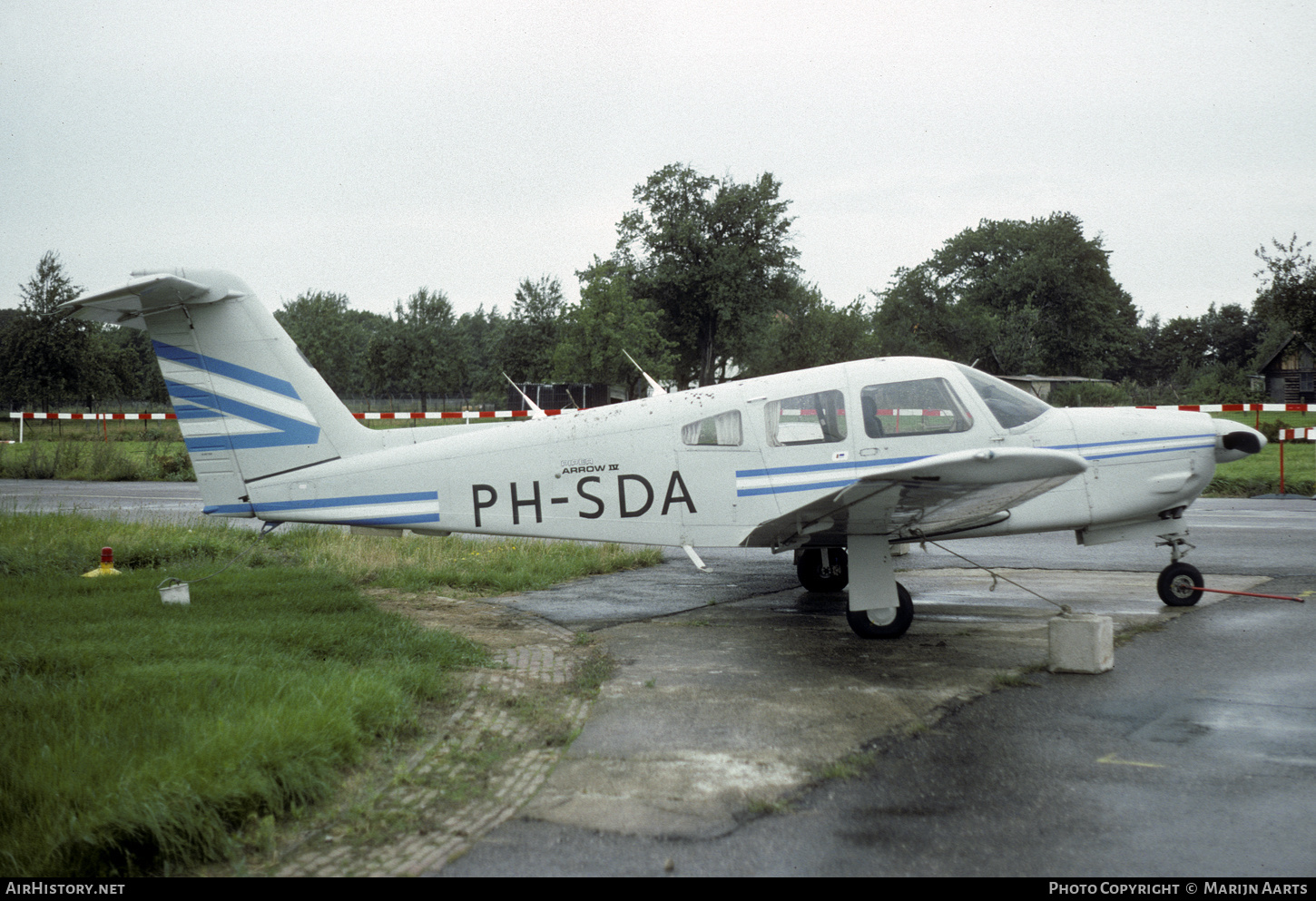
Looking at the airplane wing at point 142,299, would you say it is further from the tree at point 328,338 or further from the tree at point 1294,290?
the tree at point 328,338

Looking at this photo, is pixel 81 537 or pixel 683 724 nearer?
pixel 683 724

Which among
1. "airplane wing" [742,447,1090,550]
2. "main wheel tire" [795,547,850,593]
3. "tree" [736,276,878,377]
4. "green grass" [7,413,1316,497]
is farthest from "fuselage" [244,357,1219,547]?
"tree" [736,276,878,377]

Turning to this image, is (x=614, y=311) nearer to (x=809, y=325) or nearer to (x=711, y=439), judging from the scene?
(x=809, y=325)

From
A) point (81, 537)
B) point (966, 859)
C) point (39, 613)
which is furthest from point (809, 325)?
point (966, 859)

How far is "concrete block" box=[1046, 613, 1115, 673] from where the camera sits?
6.60 meters

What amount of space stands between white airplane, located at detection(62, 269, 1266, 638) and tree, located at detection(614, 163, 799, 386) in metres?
42.1

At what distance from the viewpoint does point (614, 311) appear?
3962cm

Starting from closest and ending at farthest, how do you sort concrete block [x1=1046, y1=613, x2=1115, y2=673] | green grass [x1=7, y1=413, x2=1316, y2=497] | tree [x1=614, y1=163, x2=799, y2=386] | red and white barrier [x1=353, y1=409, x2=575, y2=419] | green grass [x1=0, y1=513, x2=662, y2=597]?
concrete block [x1=1046, y1=613, x2=1115, y2=673] < green grass [x1=0, y1=513, x2=662, y2=597] < green grass [x1=7, y1=413, x2=1316, y2=497] < red and white barrier [x1=353, y1=409, x2=575, y2=419] < tree [x1=614, y1=163, x2=799, y2=386]

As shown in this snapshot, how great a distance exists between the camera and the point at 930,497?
6922mm

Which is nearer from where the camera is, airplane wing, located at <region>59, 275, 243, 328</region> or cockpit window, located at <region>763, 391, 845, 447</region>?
airplane wing, located at <region>59, 275, 243, 328</region>

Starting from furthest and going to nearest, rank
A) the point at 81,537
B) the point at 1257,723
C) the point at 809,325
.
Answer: the point at 809,325
the point at 81,537
the point at 1257,723

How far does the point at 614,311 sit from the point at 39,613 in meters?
32.8

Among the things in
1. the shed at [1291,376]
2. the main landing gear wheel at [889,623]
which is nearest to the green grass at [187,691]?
the main landing gear wheel at [889,623]

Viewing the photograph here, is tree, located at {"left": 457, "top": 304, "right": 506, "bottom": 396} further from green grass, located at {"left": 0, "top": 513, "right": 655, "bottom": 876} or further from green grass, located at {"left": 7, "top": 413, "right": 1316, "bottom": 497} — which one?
green grass, located at {"left": 0, "top": 513, "right": 655, "bottom": 876}
